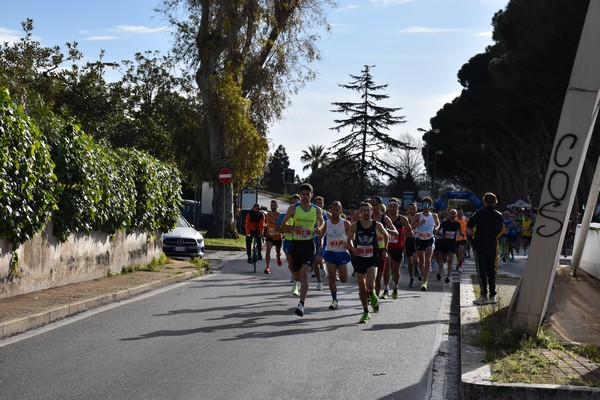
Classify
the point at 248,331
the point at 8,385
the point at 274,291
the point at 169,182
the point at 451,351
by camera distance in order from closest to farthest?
1. the point at 8,385
2. the point at 451,351
3. the point at 248,331
4. the point at 274,291
5. the point at 169,182

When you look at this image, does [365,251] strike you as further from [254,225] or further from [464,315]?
[254,225]

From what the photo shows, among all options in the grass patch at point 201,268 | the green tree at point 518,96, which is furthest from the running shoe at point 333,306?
the green tree at point 518,96

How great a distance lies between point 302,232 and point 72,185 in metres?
4.14

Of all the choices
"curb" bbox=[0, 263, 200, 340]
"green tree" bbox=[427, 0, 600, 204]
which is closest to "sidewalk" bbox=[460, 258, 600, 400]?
"curb" bbox=[0, 263, 200, 340]

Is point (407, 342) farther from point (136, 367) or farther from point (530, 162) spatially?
point (530, 162)

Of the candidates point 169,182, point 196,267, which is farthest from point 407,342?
point 169,182

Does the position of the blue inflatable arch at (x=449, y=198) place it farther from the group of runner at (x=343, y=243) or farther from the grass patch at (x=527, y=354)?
the grass patch at (x=527, y=354)

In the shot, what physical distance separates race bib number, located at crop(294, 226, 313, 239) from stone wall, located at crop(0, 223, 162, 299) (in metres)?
3.90

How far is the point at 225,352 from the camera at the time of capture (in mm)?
9234

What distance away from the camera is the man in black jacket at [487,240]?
1463cm

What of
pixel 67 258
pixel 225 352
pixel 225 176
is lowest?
pixel 225 352

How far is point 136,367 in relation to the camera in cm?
818

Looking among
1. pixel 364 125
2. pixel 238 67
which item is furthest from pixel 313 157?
pixel 238 67

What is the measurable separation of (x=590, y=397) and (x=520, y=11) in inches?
1429
